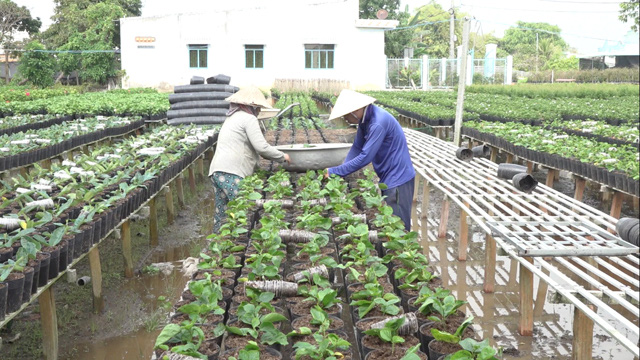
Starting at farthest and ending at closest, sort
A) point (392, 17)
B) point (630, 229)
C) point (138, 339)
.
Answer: point (392, 17) → point (138, 339) → point (630, 229)

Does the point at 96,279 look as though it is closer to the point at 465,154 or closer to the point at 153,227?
the point at 153,227

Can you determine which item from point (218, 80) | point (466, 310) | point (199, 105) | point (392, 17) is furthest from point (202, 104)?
point (392, 17)

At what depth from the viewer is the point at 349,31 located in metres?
29.8

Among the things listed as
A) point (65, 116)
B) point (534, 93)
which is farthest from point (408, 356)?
point (534, 93)

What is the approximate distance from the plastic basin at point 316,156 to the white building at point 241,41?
24.1m

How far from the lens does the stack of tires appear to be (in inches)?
462

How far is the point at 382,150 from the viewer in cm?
529

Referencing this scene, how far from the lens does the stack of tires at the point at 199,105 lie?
11734 mm

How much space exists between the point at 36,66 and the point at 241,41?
974 centimetres

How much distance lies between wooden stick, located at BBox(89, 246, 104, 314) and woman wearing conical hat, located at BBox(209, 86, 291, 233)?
4.07ft

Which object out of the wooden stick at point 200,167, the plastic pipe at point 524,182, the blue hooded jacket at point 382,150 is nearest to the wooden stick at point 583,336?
the plastic pipe at point 524,182

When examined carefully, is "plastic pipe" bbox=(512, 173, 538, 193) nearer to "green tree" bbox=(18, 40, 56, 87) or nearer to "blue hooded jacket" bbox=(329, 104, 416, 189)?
"blue hooded jacket" bbox=(329, 104, 416, 189)

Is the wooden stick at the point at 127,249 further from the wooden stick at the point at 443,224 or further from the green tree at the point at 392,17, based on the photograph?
the green tree at the point at 392,17

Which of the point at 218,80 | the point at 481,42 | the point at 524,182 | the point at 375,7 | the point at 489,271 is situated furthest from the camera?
the point at 481,42
